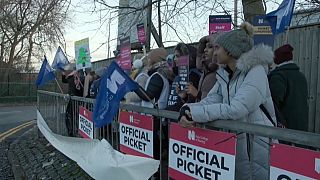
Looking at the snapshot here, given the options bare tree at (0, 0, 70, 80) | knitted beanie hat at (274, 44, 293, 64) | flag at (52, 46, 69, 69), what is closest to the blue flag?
knitted beanie hat at (274, 44, 293, 64)

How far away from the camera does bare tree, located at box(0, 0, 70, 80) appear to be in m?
32.7

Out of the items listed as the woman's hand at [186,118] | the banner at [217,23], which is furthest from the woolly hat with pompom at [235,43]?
the banner at [217,23]

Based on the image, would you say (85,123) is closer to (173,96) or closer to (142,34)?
(173,96)

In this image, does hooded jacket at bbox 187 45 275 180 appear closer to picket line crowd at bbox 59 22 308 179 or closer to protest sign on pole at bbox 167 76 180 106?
picket line crowd at bbox 59 22 308 179

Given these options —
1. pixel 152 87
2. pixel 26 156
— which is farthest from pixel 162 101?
pixel 26 156

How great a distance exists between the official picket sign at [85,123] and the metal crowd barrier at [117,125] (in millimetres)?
109

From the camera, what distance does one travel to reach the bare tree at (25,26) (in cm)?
3269

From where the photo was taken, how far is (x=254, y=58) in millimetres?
3371

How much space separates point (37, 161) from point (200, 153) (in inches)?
229

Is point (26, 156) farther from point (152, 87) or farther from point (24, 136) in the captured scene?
point (152, 87)

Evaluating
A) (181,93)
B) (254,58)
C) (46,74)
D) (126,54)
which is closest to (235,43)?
(254,58)

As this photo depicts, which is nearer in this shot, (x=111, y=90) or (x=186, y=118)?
(x=186, y=118)

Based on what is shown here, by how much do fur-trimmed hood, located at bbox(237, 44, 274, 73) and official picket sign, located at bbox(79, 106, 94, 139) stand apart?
12.5 feet

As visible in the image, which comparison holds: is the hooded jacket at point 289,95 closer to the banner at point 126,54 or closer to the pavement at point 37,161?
Result: the banner at point 126,54
